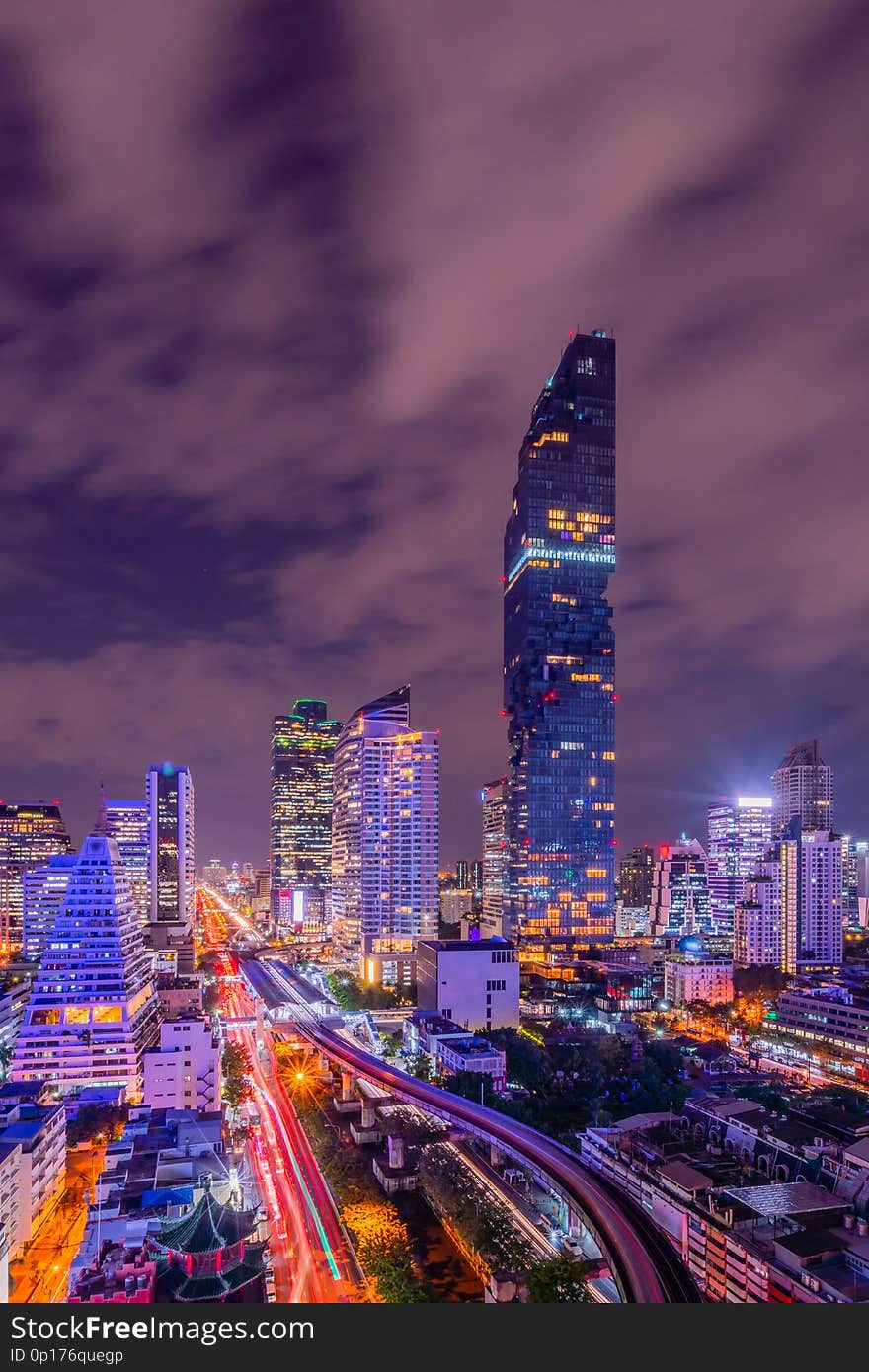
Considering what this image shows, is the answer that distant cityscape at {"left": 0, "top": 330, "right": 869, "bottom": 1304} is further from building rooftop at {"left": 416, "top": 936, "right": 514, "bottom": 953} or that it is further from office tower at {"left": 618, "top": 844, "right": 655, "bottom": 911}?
office tower at {"left": 618, "top": 844, "right": 655, "bottom": 911}

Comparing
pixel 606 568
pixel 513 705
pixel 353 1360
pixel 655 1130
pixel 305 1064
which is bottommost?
pixel 305 1064

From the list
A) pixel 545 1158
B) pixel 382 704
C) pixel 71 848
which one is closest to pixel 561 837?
pixel 382 704

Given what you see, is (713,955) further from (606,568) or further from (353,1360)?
(353,1360)

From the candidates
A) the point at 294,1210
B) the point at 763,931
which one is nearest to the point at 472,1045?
the point at 294,1210

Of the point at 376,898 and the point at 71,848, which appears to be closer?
the point at 376,898

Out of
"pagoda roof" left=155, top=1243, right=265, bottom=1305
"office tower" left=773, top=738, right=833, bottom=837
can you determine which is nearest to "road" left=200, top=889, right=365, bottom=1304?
"pagoda roof" left=155, top=1243, right=265, bottom=1305

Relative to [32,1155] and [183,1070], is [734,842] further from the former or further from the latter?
[32,1155]

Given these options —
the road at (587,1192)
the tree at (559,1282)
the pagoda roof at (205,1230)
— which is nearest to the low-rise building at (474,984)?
the road at (587,1192)
